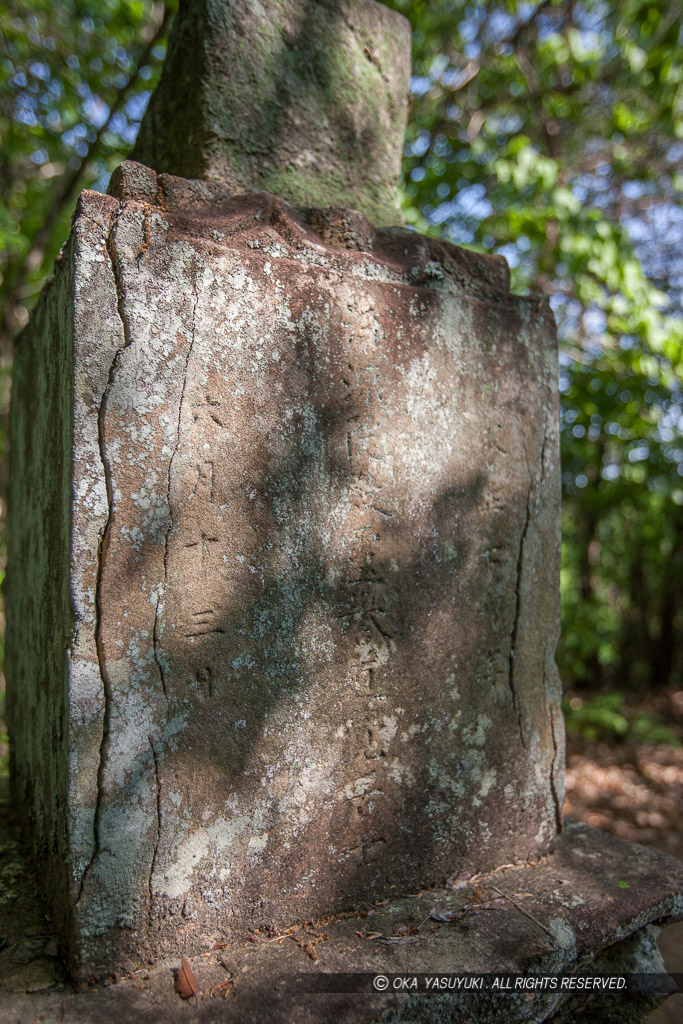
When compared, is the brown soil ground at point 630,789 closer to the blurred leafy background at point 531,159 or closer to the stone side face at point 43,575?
the blurred leafy background at point 531,159

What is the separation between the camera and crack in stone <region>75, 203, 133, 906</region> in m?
1.00

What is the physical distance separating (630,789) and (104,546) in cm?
407

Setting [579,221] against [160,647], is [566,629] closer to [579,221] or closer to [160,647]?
[579,221]

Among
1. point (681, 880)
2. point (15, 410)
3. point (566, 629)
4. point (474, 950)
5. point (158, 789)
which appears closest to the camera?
point (158, 789)

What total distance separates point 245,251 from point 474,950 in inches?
49.6

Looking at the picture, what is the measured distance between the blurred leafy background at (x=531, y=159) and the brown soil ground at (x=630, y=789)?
7.1 inches

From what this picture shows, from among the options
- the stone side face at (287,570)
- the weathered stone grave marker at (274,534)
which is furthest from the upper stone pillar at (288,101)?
the stone side face at (287,570)

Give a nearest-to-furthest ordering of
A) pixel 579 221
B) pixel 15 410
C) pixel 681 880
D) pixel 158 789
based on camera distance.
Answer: pixel 158 789, pixel 681 880, pixel 15 410, pixel 579 221

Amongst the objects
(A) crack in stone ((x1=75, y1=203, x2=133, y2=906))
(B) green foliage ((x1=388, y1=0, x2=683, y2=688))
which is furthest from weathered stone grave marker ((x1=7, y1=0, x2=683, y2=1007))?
(B) green foliage ((x1=388, y1=0, x2=683, y2=688))

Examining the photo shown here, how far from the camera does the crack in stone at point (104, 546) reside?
1.00m

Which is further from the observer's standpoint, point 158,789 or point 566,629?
point 566,629

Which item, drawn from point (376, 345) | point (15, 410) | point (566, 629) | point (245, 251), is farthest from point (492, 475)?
point (566, 629)

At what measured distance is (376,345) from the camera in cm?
127

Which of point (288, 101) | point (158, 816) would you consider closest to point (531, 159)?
point (288, 101)
